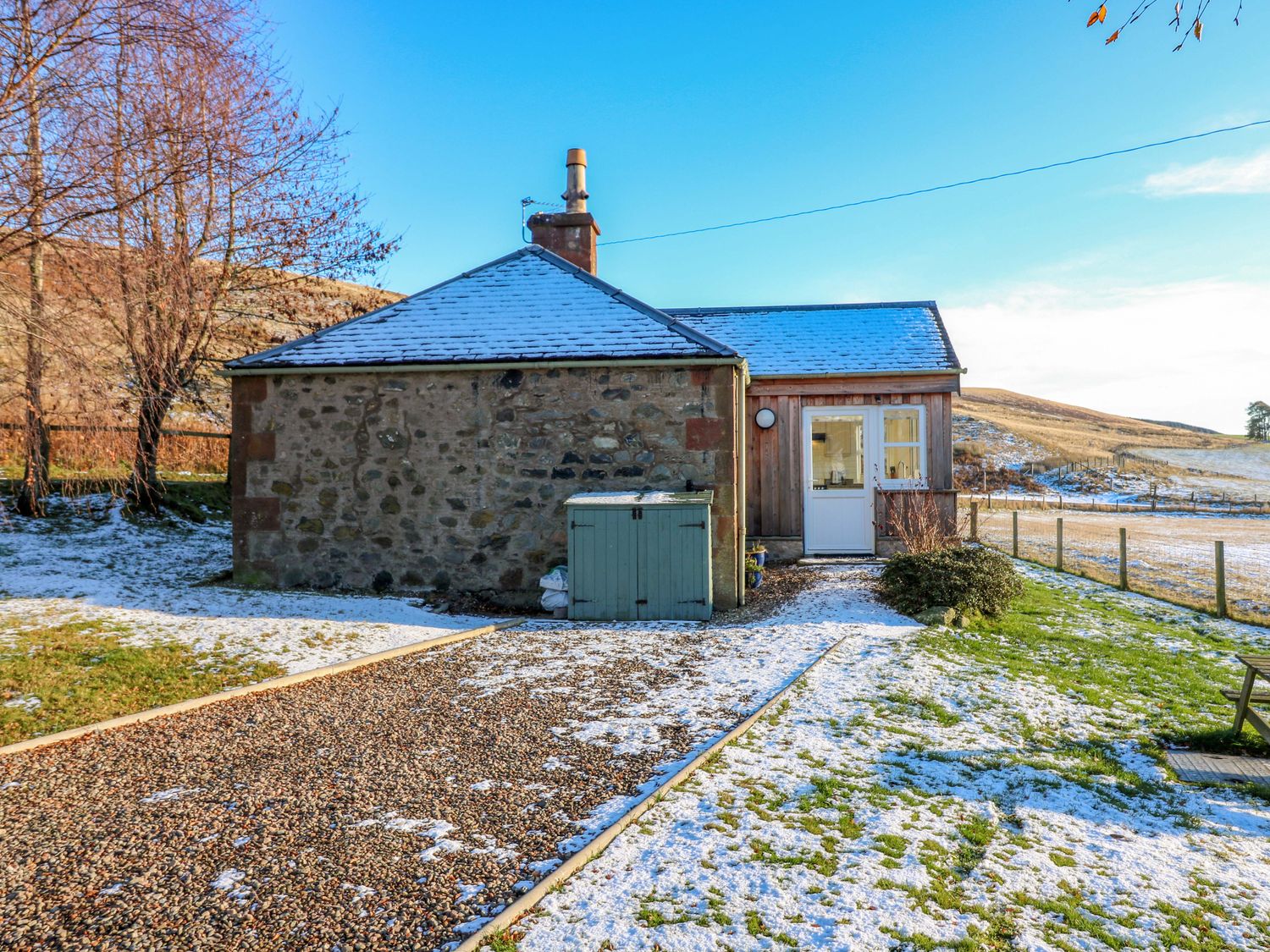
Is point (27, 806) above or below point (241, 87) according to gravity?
below

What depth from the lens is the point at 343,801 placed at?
4051mm

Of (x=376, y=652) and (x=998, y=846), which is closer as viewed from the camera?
(x=998, y=846)

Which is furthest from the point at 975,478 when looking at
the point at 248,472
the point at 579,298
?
the point at 248,472

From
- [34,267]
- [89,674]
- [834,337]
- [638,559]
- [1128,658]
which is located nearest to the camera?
[89,674]

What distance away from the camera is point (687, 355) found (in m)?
9.63

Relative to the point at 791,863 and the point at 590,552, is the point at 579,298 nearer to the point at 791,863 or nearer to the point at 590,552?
the point at 590,552

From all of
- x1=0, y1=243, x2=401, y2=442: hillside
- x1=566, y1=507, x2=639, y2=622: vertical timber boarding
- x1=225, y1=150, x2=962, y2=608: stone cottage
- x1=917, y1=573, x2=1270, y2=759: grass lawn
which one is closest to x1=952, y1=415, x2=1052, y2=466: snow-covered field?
x1=917, y1=573, x2=1270, y2=759: grass lawn

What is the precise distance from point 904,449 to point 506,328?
7.29 m

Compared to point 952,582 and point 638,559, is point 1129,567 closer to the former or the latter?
point 952,582

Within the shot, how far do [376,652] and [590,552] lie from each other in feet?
9.15

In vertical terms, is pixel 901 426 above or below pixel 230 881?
above

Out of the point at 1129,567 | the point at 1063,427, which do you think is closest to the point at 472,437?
the point at 1129,567

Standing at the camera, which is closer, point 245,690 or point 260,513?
point 245,690

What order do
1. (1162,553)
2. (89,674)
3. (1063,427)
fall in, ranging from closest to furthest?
1. (89,674)
2. (1162,553)
3. (1063,427)
